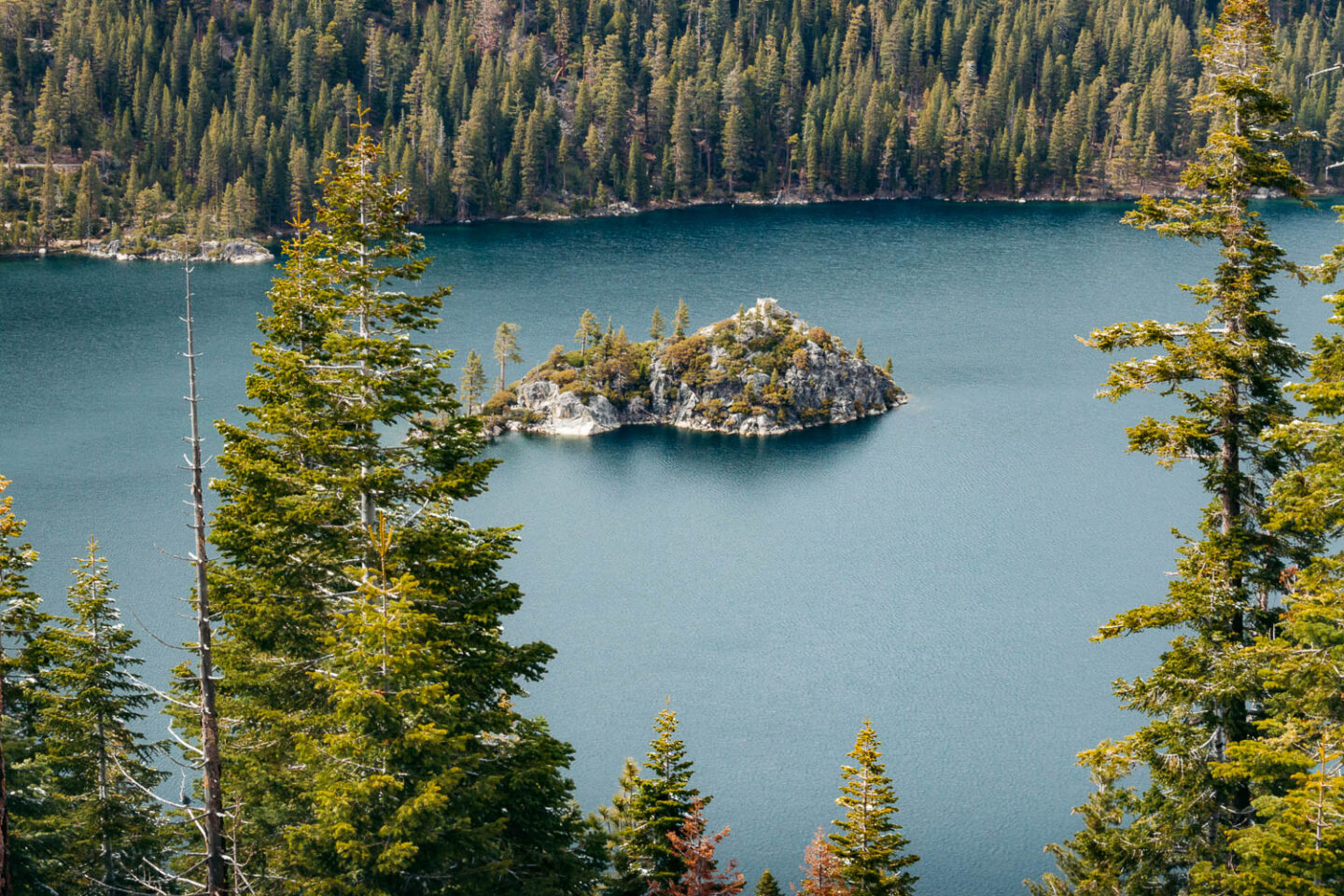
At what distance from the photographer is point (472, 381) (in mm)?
123062

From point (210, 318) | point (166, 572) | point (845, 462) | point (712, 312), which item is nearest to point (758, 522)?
point (845, 462)

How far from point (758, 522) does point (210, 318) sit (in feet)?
281


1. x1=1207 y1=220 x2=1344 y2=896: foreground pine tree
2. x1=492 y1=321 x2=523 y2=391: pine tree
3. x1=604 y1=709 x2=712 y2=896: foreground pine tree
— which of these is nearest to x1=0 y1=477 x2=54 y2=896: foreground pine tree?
x1=604 y1=709 x2=712 y2=896: foreground pine tree

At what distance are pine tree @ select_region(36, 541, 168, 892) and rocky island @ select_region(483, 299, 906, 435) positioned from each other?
84968 mm

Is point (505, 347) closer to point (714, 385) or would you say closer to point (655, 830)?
point (714, 385)

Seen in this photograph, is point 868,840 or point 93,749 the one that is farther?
point 868,840

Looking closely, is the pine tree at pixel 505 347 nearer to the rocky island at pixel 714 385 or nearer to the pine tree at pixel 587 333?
the rocky island at pixel 714 385

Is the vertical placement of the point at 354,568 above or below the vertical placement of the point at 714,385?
above

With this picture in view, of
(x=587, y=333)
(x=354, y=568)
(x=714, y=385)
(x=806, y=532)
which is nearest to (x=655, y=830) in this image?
(x=354, y=568)

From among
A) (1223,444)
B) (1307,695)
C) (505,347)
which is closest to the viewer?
(1307,695)

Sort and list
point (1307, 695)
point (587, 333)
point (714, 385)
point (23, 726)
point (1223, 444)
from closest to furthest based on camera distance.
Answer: point (1307, 695) < point (1223, 444) < point (23, 726) < point (714, 385) < point (587, 333)

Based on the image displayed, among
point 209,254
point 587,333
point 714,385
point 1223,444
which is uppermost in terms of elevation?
point 1223,444

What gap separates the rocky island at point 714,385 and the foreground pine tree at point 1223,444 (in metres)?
93.8

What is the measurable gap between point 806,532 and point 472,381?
3838 cm
